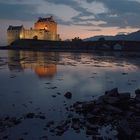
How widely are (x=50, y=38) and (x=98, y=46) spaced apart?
3018 centimetres

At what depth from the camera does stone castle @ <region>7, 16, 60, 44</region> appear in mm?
150750

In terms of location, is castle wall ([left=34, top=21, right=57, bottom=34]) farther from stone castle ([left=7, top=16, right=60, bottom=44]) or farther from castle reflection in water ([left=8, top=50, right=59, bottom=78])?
castle reflection in water ([left=8, top=50, right=59, bottom=78])

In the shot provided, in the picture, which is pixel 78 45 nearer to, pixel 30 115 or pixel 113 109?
pixel 113 109

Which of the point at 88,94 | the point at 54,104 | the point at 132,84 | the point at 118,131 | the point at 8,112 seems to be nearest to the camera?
the point at 118,131

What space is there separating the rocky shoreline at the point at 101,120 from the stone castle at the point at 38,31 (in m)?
136

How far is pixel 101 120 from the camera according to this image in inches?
528

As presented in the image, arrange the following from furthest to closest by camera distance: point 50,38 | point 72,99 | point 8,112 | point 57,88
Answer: point 50,38
point 57,88
point 72,99
point 8,112

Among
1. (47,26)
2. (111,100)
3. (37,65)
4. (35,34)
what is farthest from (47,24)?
(111,100)

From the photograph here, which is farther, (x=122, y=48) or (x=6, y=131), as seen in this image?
(x=122, y=48)

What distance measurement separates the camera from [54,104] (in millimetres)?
16703

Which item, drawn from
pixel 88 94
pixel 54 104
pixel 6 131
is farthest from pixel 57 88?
pixel 6 131

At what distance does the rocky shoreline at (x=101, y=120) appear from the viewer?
11.5 metres

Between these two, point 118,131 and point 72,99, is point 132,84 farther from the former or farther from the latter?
point 118,131

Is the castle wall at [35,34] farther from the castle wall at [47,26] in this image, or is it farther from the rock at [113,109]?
the rock at [113,109]
